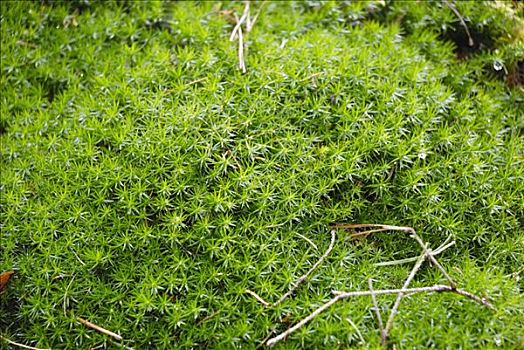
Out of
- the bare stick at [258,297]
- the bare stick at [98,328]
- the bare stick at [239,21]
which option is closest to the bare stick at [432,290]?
the bare stick at [258,297]

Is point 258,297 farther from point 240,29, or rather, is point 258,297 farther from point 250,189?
point 240,29

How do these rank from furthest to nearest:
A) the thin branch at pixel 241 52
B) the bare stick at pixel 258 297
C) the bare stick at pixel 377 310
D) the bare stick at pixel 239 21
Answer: the bare stick at pixel 239 21 → the thin branch at pixel 241 52 → the bare stick at pixel 258 297 → the bare stick at pixel 377 310

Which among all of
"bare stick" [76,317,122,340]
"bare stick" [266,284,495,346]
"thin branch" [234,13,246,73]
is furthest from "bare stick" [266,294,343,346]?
"thin branch" [234,13,246,73]

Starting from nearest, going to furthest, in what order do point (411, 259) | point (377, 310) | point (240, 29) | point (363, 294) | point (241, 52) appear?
point (377, 310), point (363, 294), point (411, 259), point (241, 52), point (240, 29)

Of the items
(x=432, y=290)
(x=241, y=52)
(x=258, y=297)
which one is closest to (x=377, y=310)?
(x=432, y=290)

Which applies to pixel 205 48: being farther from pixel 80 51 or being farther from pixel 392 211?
pixel 392 211

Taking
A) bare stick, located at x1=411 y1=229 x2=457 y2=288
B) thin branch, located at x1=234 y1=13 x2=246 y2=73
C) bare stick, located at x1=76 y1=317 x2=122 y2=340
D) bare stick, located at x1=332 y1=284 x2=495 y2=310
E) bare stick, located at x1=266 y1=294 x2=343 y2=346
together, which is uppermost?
thin branch, located at x1=234 y1=13 x2=246 y2=73

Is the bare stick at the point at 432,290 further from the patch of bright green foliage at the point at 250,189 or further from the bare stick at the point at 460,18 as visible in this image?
the bare stick at the point at 460,18

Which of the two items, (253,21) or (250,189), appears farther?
(253,21)

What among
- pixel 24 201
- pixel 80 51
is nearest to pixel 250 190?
pixel 24 201

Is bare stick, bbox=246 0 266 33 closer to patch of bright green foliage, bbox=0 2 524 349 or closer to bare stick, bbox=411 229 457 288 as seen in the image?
patch of bright green foliage, bbox=0 2 524 349

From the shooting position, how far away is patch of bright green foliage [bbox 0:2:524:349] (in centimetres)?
230

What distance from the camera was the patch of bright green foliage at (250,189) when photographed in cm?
230

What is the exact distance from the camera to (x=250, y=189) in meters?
2.48
